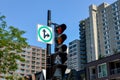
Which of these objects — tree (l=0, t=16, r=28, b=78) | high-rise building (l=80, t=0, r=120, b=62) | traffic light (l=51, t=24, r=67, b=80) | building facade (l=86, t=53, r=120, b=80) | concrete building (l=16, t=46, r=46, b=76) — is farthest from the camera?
concrete building (l=16, t=46, r=46, b=76)

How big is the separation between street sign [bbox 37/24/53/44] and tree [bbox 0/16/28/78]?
9.74m

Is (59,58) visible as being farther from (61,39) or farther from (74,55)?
(74,55)

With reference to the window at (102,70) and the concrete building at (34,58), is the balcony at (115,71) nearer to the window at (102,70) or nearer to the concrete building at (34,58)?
the window at (102,70)

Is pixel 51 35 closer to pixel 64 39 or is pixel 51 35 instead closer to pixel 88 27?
pixel 64 39

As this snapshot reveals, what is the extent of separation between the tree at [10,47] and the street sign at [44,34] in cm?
974

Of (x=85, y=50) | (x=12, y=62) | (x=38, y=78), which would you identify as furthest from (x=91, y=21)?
(x=12, y=62)

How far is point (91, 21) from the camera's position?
15425 cm

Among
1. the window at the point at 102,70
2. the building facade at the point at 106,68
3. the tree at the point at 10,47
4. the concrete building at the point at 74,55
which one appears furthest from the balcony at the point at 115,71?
the concrete building at the point at 74,55

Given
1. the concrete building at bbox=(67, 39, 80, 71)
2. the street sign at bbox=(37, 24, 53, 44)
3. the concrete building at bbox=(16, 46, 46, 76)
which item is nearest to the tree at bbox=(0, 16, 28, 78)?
the street sign at bbox=(37, 24, 53, 44)

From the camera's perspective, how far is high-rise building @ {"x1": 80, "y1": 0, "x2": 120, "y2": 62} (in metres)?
138

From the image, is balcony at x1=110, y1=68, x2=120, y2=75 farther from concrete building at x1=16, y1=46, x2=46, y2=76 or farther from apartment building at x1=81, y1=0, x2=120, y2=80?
concrete building at x1=16, y1=46, x2=46, y2=76

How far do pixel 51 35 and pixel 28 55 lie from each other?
150 m

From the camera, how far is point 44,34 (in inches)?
344

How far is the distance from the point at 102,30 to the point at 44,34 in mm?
140182
